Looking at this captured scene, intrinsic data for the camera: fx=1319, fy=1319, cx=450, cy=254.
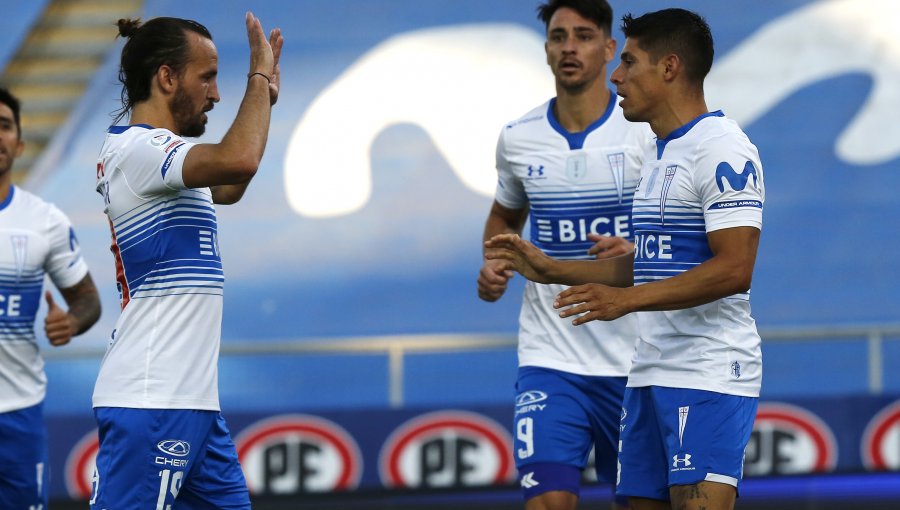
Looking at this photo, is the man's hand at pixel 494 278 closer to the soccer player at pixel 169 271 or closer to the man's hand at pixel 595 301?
the man's hand at pixel 595 301

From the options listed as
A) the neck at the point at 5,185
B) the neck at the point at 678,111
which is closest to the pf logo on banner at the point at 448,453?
the neck at the point at 5,185

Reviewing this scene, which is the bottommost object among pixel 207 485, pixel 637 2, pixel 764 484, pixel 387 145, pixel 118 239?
pixel 764 484

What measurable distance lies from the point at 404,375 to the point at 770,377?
2.78 meters

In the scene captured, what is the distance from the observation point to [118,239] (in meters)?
4.04

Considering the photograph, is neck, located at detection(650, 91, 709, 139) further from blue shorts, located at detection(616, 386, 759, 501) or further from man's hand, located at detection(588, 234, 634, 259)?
blue shorts, located at detection(616, 386, 759, 501)

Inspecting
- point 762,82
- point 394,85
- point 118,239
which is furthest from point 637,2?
point 118,239

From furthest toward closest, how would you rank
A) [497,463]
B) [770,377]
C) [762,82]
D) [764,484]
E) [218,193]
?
1. [762,82]
2. [770,377]
3. [764,484]
4. [497,463]
5. [218,193]

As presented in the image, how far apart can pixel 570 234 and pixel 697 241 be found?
4.08 ft

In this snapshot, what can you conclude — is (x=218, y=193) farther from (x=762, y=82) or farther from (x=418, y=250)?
(x=762, y=82)

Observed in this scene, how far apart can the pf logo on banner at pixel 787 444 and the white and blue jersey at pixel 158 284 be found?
5046mm

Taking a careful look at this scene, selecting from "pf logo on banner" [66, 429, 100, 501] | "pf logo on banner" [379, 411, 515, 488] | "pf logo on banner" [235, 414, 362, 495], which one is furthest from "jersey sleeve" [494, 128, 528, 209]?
"pf logo on banner" [66, 429, 100, 501]

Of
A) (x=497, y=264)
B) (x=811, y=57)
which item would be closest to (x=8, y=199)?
(x=497, y=264)

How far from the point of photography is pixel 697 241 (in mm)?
4074

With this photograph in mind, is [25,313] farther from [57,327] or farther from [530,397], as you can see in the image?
[530,397]
